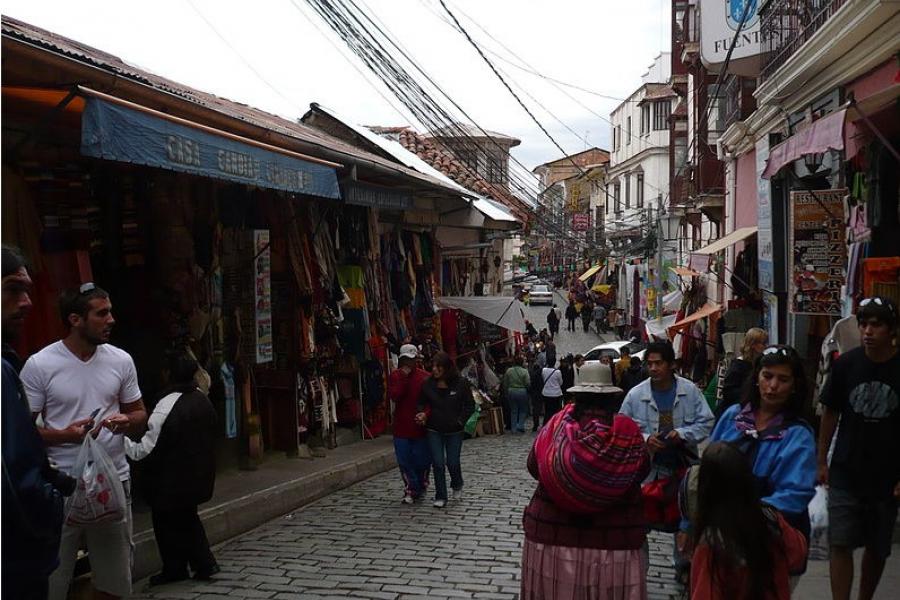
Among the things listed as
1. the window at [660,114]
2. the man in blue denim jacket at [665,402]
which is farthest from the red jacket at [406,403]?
the window at [660,114]

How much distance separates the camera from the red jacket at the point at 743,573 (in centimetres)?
362

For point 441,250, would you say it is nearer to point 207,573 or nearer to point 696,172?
point 696,172

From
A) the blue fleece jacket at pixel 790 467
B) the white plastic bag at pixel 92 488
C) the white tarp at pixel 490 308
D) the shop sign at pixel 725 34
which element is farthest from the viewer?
the white tarp at pixel 490 308

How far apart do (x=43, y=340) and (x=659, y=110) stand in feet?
152

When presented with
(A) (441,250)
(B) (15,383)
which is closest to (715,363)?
(A) (441,250)

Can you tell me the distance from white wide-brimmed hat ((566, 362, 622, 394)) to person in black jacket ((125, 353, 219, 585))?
3082 millimetres

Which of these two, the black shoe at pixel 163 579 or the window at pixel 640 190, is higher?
the window at pixel 640 190

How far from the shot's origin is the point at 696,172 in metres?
25.2

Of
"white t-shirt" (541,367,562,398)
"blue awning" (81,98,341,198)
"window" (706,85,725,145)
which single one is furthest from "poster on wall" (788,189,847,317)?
"window" (706,85,725,145)

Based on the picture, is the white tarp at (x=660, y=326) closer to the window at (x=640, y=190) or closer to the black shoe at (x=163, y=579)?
the black shoe at (x=163, y=579)

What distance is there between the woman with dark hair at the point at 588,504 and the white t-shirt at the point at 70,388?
2.39 meters

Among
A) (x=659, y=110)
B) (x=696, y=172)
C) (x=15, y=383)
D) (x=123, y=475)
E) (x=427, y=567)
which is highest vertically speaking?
(x=659, y=110)

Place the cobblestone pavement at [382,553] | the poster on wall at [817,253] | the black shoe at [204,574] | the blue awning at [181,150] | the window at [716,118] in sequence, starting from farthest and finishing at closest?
the window at [716,118] < the poster on wall at [817,253] < the black shoe at [204,574] < the cobblestone pavement at [382,553] < the blue awning at [181,150]

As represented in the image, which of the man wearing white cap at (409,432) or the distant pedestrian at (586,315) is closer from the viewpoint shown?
the man wearing white cap at (409,432)
